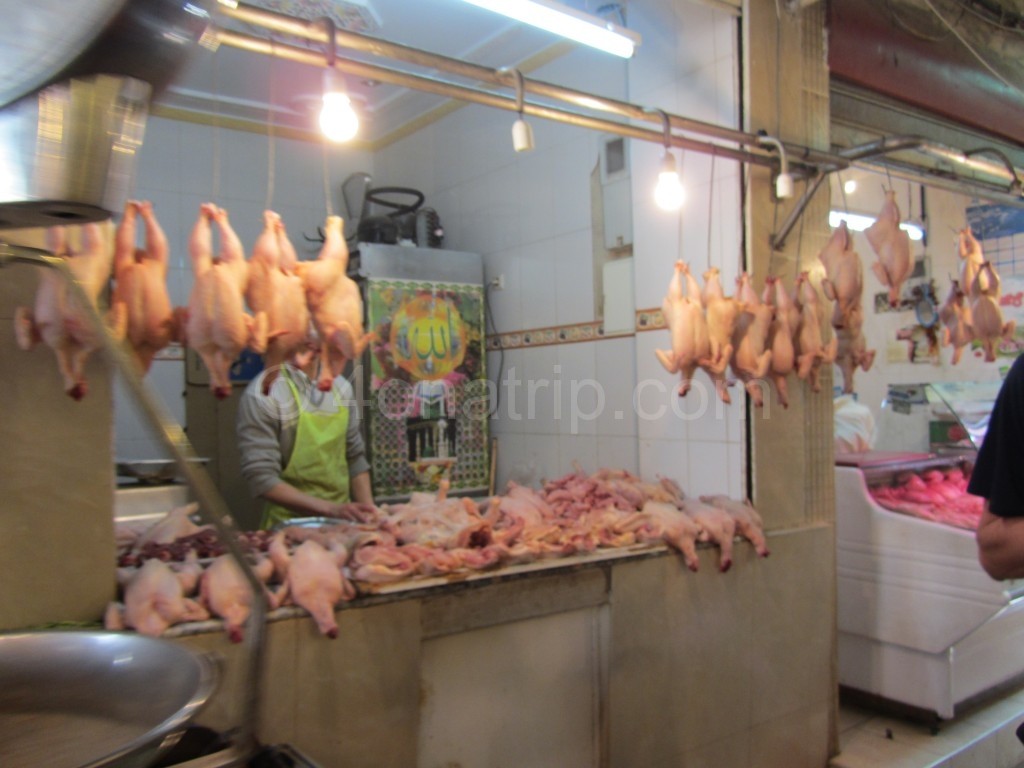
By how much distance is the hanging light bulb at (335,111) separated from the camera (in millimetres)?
2287

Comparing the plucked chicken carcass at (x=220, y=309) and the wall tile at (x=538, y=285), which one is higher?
the wall tile at (x=538, y=285)

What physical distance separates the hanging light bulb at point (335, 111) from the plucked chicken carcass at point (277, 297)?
1.33ft

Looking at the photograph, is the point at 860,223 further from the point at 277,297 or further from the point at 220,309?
the point at 220,309

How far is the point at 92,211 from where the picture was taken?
872mm

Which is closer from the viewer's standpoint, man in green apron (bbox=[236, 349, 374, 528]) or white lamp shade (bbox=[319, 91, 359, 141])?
white lamp shade (bbox=[319, 91, 359, 141])

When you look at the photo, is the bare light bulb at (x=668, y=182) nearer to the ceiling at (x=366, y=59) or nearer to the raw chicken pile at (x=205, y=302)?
the raw chicken pile at (x=205, y=302)

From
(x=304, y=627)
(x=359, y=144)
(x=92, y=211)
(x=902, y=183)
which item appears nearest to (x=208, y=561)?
(x=304, y=627)

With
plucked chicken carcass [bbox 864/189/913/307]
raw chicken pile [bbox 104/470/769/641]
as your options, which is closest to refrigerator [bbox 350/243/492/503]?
raw chicken pile [bbox 104/470/769/641]

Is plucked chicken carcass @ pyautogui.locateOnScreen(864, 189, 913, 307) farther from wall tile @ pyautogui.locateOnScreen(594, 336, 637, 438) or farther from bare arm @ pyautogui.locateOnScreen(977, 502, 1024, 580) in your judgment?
bare arm @ pyautogui.locateOnScreen(977, 502, 1024, 580)

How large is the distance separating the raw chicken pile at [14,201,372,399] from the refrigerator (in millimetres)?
2173

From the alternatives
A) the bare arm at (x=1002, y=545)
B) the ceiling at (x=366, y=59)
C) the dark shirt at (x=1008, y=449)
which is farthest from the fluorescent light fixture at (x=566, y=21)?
the bare arm at (x=1002, y=545)

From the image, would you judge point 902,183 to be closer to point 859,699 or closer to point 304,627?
point 859,699

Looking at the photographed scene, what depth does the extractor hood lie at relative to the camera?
2.57ft

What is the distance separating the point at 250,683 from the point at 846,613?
3.96 m
